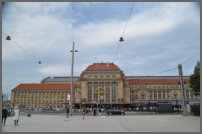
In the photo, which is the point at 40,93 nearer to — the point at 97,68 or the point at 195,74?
the point at 97,68

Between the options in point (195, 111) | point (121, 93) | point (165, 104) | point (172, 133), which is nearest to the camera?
point (172, 133)

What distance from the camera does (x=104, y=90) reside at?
299 feet

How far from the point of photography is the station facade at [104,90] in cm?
9164

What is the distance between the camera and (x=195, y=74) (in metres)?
44.3

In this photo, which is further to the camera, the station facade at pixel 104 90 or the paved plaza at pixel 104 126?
the station facade at pixel 104 90

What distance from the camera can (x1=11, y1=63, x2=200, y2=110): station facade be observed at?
91644mm

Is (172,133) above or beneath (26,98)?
above

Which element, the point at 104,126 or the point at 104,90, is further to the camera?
the point at 104,90

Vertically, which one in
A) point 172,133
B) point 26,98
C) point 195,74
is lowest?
point 26,98

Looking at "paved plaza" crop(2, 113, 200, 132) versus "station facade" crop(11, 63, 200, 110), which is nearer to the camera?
"paved plaza" crop(2, 113, 200, 132)

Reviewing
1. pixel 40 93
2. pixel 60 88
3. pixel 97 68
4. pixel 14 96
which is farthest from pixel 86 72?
pixel 14 96

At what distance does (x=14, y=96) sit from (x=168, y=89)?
302ft

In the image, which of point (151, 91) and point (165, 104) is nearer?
point (165, 104)

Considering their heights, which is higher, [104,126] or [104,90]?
[104,126]
